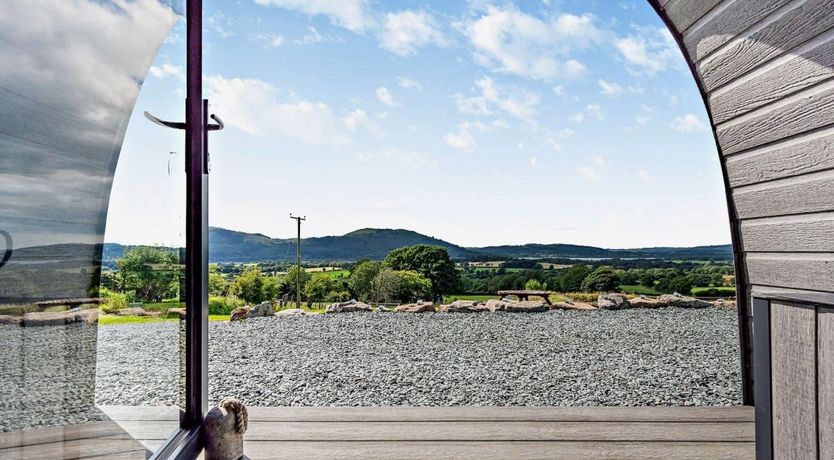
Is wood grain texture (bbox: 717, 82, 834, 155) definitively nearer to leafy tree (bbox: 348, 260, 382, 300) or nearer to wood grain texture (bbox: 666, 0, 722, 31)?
wood grain texture (bbox: 666, 0, 722, 31)

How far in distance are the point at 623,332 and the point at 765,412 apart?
4262 millimetres

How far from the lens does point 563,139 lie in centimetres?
590

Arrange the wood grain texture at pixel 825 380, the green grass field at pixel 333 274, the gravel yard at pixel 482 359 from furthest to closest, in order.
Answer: the green grass field at pixel 333 274 → the gravel yard at pixel 482 359 → the wood grain texture at pixel 825 380

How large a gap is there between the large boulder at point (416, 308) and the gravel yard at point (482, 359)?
0.11m

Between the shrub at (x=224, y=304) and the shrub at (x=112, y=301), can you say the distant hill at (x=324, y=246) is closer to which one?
the shrub at (x=224, y=304)

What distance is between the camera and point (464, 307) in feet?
18.9

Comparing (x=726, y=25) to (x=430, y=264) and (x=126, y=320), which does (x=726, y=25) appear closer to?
(x=126, y=320)

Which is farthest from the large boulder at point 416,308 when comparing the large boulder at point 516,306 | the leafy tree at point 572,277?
the leafy tree at point 572,277

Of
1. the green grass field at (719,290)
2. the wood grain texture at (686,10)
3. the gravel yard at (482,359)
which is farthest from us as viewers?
the green grass field at (719,290)

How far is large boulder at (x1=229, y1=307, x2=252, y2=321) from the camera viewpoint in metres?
5.73

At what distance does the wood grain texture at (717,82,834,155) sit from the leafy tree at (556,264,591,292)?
174 inches

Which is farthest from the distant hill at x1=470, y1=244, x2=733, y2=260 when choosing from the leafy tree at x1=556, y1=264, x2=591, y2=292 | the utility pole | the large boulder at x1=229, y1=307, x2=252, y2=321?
the large boulder at x1=229, y1=307, x2=252, y2=321

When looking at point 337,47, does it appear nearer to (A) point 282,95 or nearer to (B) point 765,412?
(A) point 282,95

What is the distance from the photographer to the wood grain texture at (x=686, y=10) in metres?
1.56
